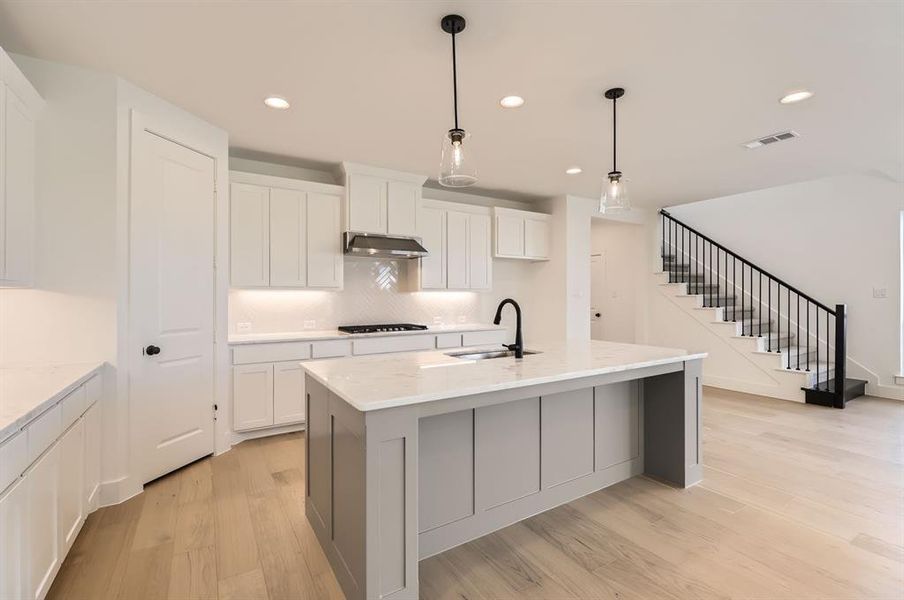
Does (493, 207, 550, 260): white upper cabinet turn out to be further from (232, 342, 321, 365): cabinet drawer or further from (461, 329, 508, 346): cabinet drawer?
(232, 342, 321, 365): cabinet drawer

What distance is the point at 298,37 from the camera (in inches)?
90.0

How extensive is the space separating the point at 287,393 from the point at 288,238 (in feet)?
4.78

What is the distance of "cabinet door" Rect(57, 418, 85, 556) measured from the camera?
6.46ft

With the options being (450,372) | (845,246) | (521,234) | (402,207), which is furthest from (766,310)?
(450,372)

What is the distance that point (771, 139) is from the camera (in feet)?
12.4

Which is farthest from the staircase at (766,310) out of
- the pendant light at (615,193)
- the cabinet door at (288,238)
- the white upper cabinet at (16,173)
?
the white upper cabinet at (16,173)

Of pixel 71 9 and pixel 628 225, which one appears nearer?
pixel 71 9

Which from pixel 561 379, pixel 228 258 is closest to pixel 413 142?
pixel 228 258

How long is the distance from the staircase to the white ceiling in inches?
93.6

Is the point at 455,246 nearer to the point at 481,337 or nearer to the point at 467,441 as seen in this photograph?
the point at 481,337

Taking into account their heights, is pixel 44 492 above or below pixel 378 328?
below

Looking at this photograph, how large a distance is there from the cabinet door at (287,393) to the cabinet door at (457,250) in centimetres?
203

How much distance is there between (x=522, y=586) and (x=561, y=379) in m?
0.94

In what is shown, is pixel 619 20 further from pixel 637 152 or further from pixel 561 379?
pixel 637 152
